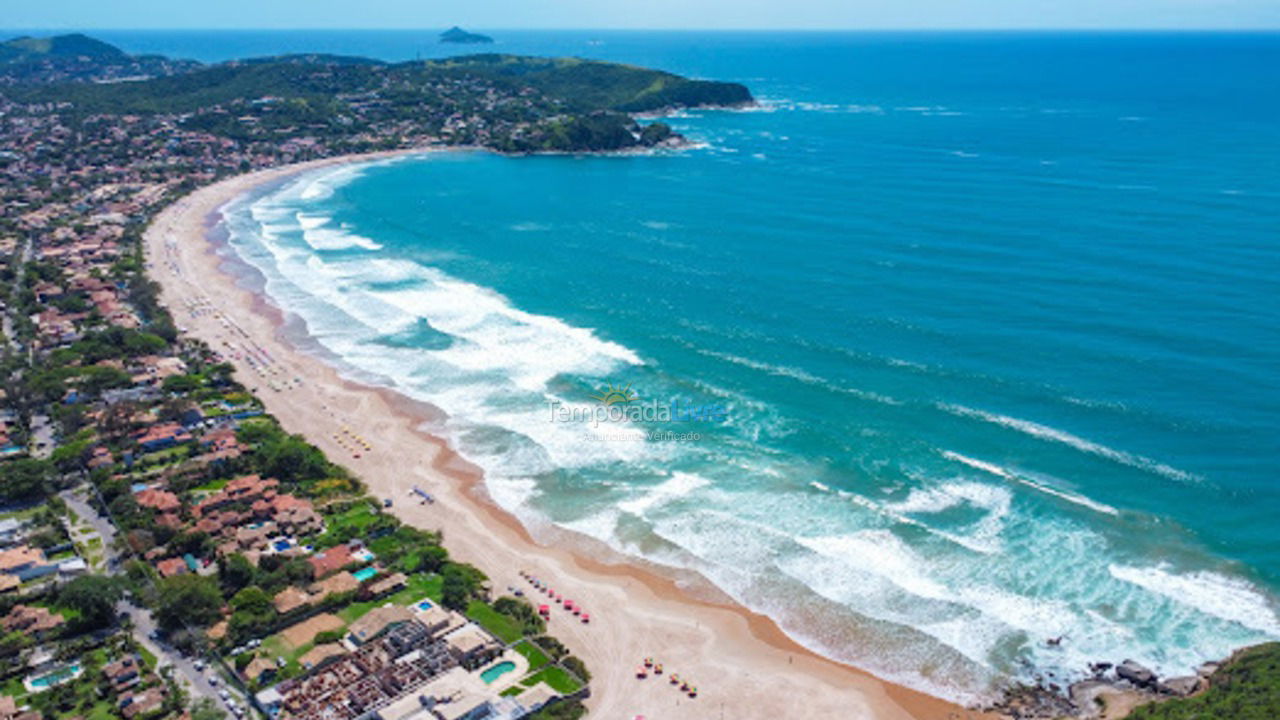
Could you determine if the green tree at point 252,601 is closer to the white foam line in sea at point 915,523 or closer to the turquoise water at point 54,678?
the turquoise water at point 54,678

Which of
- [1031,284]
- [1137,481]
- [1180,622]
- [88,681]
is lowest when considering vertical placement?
[88,681]

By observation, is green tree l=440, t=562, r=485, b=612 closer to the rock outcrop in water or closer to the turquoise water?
the turquoise water

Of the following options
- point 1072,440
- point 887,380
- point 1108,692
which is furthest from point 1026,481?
point 1108,692

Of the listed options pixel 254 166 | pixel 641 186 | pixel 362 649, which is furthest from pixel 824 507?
pixel 254 166

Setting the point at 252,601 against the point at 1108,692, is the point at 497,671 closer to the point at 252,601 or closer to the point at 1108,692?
the point at 252,601

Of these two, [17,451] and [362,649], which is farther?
[17,451]

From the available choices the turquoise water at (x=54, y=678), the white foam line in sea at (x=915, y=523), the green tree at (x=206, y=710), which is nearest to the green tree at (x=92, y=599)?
the turquoise water at (x=54, y=678)

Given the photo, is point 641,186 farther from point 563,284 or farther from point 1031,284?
point 1031,284
